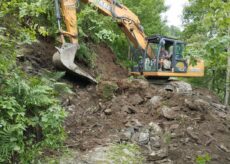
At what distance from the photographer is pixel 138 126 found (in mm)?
6406

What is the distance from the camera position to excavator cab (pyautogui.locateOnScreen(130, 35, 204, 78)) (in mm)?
10148

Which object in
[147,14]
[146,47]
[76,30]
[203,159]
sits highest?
[147,14]

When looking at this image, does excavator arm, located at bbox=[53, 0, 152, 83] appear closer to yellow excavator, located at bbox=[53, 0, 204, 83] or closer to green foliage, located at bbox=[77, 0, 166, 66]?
yellow excavator, located at bbox=[53, 0, 204, 83]

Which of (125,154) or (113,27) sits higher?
(113,27)

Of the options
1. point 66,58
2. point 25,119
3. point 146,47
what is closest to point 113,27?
point 146,47

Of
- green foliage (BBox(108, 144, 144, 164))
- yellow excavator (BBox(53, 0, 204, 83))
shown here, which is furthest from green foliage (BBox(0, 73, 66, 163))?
yellow excavator (BBox(53, 0, 204, 83))

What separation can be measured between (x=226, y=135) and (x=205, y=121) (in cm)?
→ 46

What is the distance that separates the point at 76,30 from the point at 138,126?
2923 millimetres

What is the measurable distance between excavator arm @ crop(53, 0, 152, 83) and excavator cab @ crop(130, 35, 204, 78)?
0.25 metres

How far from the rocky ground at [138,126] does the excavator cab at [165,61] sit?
2.20 metres

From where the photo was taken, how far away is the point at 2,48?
13.5ft

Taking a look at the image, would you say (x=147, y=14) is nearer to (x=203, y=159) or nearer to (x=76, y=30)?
(x=76, y=30)

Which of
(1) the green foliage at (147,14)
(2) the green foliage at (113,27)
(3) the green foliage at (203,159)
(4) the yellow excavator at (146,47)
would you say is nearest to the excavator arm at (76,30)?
(4) the yellow excavator at (146,47)

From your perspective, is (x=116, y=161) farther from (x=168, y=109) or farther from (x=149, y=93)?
(x=149, y=93)
